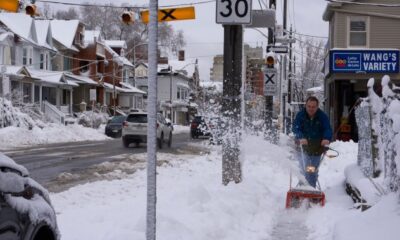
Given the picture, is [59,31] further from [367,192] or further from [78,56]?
[367,192]

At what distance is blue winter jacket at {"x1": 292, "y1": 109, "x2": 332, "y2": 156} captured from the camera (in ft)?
32.1

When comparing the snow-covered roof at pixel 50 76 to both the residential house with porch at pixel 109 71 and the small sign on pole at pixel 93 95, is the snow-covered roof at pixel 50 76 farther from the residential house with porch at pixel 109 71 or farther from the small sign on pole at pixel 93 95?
the small sign on pole at pixel 93 95

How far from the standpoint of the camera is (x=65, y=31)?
55562 millimetres

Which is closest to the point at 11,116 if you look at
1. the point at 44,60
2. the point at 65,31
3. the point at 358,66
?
the point at 44,60

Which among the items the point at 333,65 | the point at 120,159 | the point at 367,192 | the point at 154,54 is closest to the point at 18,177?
the point at 154,54

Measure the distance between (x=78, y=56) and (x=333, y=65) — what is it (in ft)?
120

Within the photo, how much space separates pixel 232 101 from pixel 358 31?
18303 mm

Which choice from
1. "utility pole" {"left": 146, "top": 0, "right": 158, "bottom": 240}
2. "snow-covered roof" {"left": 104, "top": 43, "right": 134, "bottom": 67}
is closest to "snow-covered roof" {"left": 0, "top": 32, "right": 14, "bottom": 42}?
"snow-covered roof" {"left": 104, "top": 43, "right": 134, "bottom": 67}

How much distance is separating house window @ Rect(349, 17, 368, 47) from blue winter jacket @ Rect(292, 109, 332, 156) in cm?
1824

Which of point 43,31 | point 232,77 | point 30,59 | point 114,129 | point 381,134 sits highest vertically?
point 43,31

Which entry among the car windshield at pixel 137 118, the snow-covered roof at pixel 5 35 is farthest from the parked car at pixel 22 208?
the snow-covered roof at pixel 5 35

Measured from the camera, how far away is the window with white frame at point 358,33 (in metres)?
27.1

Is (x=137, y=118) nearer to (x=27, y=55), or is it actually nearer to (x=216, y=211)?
(x=216, y=211)

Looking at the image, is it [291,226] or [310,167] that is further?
[310,167]
